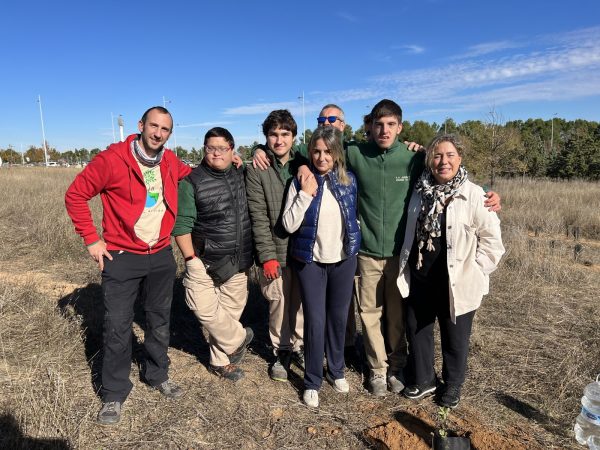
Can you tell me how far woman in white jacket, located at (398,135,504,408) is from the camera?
2867 mm

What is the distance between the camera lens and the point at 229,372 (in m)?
3.64

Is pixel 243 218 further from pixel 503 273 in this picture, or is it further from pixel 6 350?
pixel 503 273

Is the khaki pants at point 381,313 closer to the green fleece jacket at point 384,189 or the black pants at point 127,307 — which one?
the green fleece jacket at point 384,189

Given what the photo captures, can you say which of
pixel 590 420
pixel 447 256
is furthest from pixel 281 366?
pixel 590 420

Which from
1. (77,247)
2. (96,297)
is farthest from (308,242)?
(77,247)

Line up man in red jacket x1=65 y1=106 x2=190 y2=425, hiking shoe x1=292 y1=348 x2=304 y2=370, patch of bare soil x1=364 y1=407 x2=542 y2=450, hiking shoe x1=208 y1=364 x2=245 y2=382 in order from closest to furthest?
1. patch of bare soil x1=364 y1=407 x2=542 y2=450
2. man in red jacket x1=65 y1=106 x2=190 y2=425
3. hiking shoe x1=208 y1=364 x2=245 y2=382
4. hiking shoe x1=292 y1=348 x2=304 y2=370

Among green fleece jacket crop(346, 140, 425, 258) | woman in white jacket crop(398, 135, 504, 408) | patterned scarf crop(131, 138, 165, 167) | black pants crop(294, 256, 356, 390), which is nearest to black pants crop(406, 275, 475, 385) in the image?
woman in white jacket crop(398, 135, 504, 408)

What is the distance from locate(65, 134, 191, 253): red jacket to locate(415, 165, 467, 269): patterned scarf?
1.87m

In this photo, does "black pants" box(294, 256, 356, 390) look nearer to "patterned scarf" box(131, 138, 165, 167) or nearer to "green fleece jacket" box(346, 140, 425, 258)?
"green fleece jacket" box(346, 140, 425, 258)

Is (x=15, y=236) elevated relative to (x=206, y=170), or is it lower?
lower

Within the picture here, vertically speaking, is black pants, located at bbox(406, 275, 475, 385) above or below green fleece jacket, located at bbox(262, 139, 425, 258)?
below

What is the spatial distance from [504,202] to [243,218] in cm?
1160

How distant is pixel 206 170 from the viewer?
3.21 meters

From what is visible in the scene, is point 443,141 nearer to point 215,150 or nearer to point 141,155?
point 215,150
